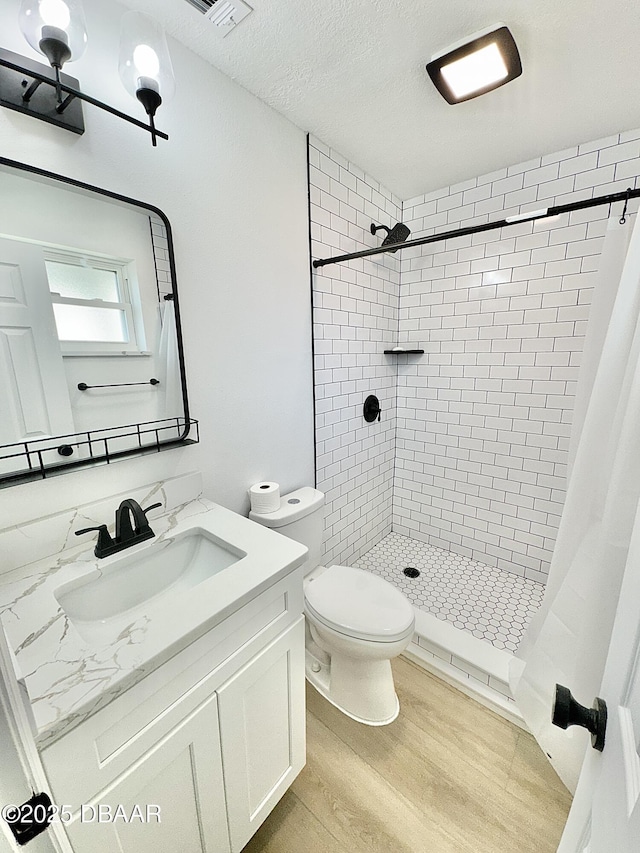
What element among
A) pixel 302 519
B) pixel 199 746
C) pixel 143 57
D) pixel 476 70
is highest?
pixel 476 70

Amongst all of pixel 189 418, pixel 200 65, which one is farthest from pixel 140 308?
pixel 200 65

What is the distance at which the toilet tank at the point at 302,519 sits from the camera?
1433 millimetres

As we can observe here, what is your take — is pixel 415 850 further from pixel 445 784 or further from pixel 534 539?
pixel 534 539

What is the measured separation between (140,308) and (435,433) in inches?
75.5

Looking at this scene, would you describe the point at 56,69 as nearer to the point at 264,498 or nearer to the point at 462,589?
the point at 264,498

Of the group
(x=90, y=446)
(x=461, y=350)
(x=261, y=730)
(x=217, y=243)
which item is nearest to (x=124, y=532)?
(x=90, y=446)

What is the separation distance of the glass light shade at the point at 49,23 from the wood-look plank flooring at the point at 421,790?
7.11 feet

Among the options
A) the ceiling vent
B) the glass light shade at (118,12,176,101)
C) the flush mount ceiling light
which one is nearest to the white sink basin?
the glass light shade at (118,12,176,101)

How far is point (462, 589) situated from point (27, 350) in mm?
2300

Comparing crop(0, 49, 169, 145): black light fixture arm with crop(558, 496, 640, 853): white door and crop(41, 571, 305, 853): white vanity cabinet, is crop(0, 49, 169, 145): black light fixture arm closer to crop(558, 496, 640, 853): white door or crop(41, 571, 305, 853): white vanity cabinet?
crop(41, 571, 305, 853): white vanity cabinet

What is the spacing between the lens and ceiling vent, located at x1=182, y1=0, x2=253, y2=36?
97 cm

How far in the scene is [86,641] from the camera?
27.8 inches

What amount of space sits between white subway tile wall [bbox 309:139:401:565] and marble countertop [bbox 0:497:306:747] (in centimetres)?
97

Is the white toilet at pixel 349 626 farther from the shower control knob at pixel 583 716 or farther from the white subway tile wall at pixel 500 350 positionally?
the white subway tile wall at pixel 500 350
